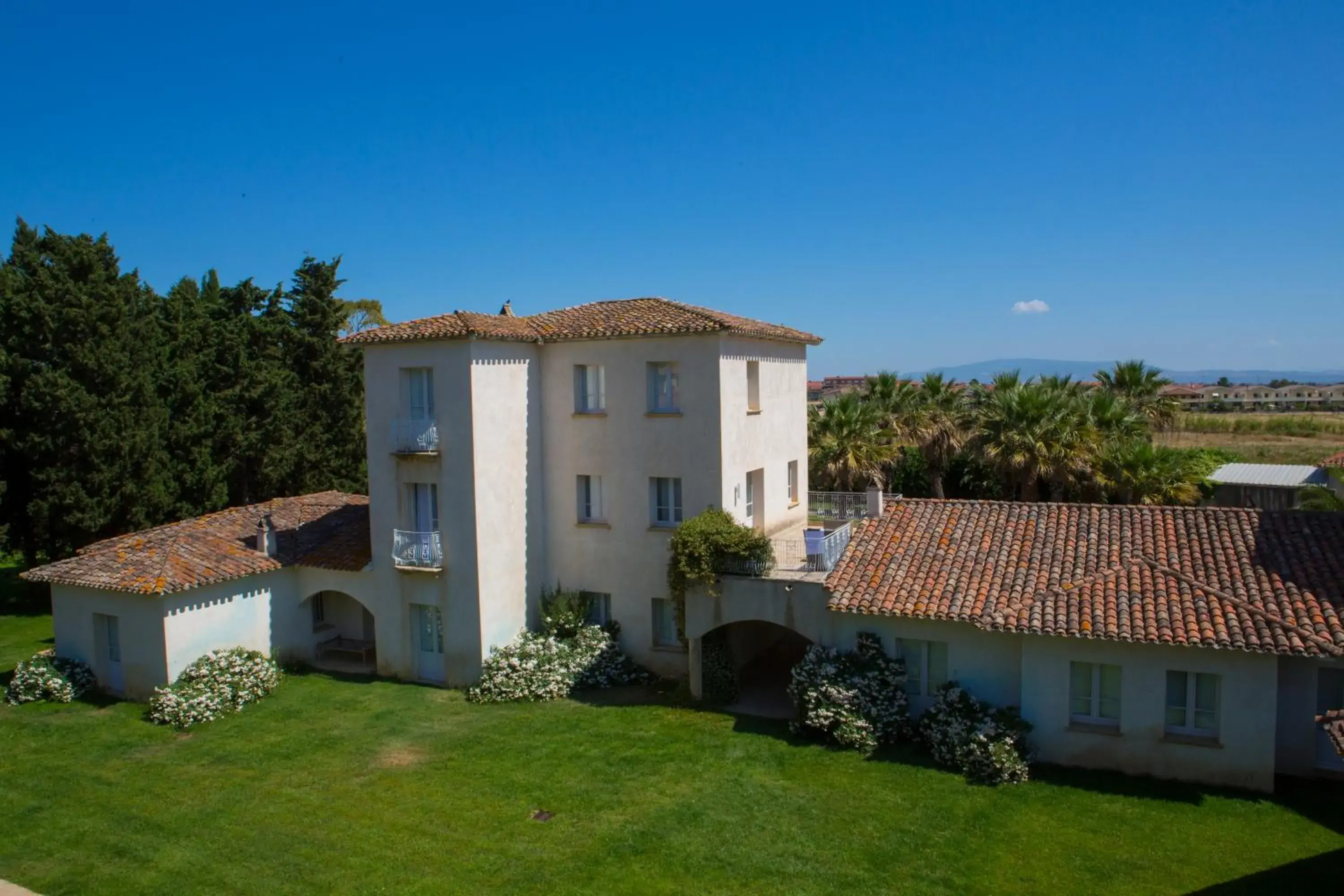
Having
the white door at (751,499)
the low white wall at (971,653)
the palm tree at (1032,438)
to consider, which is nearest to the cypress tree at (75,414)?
the white door at (751,499)

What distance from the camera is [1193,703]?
16828 mm

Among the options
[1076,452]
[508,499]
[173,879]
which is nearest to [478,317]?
[508,499]

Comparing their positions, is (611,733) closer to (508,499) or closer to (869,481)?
(508,499)

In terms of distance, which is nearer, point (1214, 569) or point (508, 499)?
point (1214, 569)

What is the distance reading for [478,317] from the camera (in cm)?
2462

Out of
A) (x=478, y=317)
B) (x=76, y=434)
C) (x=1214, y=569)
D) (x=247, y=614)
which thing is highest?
(x=478, y=317)

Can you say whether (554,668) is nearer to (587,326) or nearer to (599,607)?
(599,607)

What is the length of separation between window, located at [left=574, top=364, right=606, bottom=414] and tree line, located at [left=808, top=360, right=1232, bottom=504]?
11.3 metres

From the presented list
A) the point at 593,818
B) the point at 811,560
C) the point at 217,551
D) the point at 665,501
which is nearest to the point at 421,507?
the point at 217,551

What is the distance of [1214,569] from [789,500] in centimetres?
1234

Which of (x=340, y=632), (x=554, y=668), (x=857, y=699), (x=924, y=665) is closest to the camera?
(x=857, y=699)

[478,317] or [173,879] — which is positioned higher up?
[478,317]

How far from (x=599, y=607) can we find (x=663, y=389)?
6.36 metres

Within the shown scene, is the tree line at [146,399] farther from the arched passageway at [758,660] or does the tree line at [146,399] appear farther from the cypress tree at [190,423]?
the arched passageway at [758,660]
